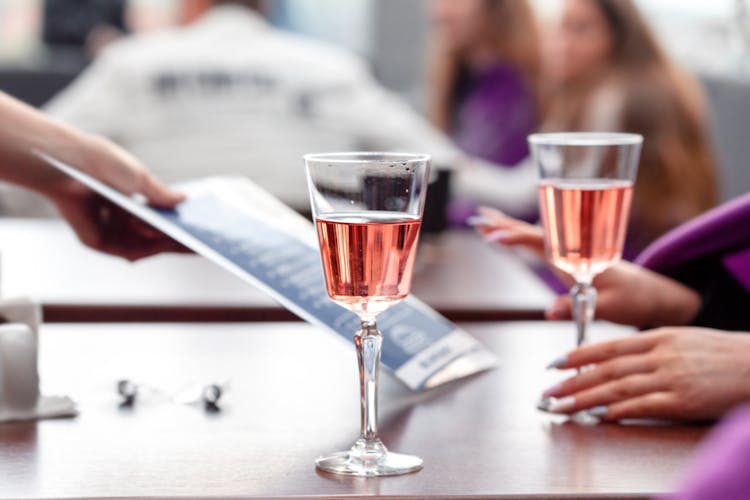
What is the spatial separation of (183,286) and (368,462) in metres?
0.78

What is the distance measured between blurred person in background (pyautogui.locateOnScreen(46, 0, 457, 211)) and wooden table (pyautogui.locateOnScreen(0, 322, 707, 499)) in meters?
2.10

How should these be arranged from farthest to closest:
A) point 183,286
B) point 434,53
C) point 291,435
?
point 434,53
point 183,286
point 291,435

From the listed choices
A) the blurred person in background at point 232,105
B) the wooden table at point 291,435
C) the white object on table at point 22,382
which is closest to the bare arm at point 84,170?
the wooden table at point 291,435

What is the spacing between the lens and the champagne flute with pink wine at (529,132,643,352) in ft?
3.04

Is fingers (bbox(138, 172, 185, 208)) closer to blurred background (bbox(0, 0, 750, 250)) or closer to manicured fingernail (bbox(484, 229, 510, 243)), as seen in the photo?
manicured fingernail (bbox(484, 229, 510, 243))

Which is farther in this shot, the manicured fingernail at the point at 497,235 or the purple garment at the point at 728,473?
the manicured fingernail at the point at 497,235

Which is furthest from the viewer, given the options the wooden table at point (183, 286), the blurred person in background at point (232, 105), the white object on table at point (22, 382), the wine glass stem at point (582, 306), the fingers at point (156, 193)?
the blurred person in background at point (232, 105)

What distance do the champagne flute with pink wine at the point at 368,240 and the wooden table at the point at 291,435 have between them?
0.04 m

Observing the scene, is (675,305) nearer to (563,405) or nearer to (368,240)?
(563,405)

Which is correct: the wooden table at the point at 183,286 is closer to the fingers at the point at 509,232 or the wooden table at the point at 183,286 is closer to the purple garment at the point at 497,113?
the fingers at the point at 509,232

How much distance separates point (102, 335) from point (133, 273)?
0.38 meters

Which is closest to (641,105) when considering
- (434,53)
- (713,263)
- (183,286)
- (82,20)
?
(434,53)

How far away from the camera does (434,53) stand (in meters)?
4.50

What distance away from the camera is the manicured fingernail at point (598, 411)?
88 cm
